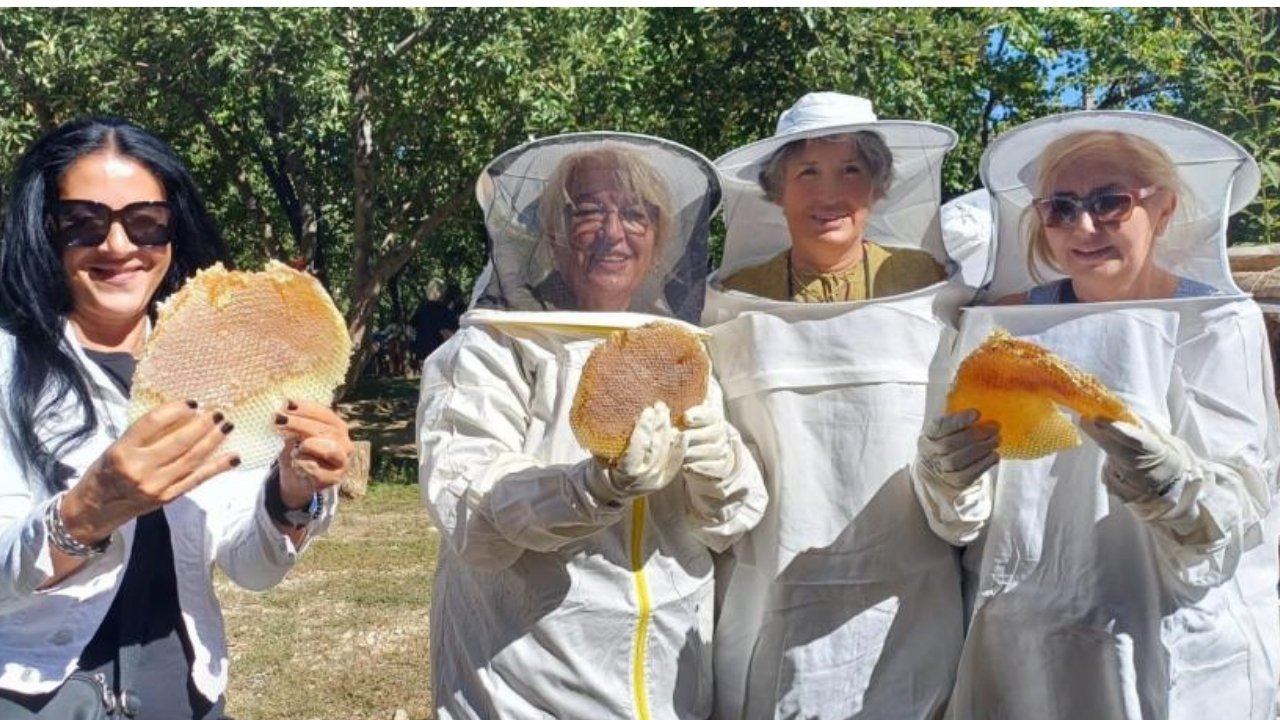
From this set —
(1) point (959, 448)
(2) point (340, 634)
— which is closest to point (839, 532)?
(1) point (959, 448)

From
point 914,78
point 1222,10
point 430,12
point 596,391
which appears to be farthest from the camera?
point 430,12

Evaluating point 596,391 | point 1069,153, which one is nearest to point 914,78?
point 1069,153

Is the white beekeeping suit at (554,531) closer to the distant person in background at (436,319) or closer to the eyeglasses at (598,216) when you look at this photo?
the eyeglasses at (598,216)

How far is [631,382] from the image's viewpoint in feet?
6.15

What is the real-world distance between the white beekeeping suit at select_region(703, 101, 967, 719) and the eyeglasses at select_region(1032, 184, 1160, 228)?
229mm

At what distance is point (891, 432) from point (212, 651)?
1.14m

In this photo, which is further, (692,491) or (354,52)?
(354,52)

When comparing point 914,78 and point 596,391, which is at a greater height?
point 914,78

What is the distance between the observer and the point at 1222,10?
6.21m

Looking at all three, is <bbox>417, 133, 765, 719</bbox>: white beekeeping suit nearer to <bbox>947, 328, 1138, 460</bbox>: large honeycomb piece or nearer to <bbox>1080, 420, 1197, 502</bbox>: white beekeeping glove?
<bbox>947, 328, 1138, 460</bbox>: large honeycomb piece

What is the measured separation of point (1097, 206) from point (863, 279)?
0.41 m

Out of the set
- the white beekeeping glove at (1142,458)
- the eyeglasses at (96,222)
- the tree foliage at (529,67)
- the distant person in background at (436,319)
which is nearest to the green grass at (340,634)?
the tree foliage at (529,67)

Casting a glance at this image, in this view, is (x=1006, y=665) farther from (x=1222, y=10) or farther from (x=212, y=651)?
(x=1222, y=10)

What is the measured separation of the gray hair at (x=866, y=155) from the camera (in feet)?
7.43
